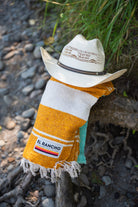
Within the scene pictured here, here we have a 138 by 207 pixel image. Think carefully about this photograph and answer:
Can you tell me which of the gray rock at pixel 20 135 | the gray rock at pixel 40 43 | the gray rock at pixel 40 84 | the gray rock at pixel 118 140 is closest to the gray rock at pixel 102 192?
the gray rock at pixel 118 140

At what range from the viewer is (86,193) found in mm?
1812

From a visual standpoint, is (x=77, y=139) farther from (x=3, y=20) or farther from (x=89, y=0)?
(x=3, y=20)

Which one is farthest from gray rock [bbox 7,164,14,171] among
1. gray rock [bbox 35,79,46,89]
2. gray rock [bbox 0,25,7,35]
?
gray rock [bbox 0,25,7,35]

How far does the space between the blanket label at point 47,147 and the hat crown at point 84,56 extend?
1.61 feet

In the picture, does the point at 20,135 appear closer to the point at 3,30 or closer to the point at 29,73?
the point at 29,73

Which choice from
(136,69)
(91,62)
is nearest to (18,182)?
(91,62)

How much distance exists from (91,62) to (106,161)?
116 cm

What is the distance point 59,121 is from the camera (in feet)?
4.06

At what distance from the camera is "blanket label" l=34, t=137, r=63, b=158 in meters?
1.24

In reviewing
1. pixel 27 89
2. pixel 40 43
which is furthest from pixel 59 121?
pixel 40 43

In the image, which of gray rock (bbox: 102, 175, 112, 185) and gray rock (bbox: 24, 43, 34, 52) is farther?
gray rock (bbox: 24, 43, 34, 52)

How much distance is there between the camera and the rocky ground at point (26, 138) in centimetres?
177

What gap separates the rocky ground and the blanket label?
0.58 meters

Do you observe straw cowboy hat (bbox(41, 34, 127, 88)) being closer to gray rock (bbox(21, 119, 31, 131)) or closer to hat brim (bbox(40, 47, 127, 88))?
hat brim (bbox(40, 47, 127, 88))
